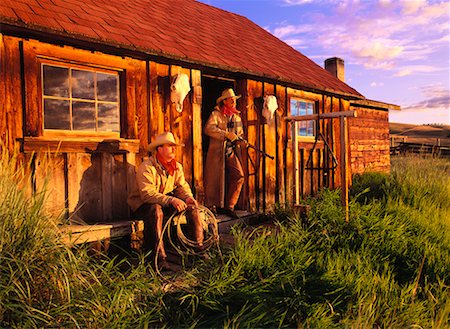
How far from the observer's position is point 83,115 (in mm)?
5121

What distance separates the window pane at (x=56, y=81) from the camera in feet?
15.8

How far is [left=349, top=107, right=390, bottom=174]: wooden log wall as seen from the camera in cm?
1269

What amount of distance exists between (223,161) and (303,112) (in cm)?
304

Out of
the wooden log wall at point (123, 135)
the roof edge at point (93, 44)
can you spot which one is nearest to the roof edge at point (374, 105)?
the wooden log wall at point (123, 135)

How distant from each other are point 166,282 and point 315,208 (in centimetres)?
345

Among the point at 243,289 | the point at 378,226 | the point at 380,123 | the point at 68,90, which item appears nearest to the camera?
the point at 243,289

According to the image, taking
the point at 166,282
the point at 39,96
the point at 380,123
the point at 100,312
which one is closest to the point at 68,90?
the point at 39,96

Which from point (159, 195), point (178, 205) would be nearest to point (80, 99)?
point (159, 195)

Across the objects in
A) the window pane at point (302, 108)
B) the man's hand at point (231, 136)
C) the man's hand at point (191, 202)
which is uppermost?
the window pane at point (302, 108)

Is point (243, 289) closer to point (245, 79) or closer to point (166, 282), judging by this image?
point (166, 282)

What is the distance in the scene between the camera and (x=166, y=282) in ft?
12.8

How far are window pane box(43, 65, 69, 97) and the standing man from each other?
2300 mm

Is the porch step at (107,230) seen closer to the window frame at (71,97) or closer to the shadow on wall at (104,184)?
the shadow on wall at (104,184)

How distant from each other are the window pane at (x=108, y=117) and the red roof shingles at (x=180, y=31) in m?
0.85
